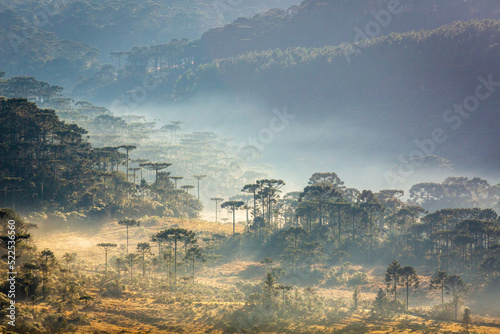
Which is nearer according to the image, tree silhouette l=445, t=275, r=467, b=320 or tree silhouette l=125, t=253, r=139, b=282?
tree silhouette l=445, t=275, r=467, b=320

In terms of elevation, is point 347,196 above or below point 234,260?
above

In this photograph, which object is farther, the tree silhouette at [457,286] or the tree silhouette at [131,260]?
the tree silhouette at [131,260]

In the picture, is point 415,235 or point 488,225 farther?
point 415,235

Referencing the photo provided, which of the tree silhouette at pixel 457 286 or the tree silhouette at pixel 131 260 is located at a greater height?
the tree silhouette at pixel 131 260

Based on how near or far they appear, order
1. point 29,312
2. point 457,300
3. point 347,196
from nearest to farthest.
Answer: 1. point 29,312
2. point 457,300
3. point 347,196

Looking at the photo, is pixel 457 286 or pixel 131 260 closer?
pixel 131 260

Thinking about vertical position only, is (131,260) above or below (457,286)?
above

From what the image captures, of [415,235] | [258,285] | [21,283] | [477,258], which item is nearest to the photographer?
[21,283]

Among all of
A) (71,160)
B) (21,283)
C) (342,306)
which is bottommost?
(342,306)

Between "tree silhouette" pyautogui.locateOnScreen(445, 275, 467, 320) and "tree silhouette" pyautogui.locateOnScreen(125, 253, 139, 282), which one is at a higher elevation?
"tree silhouette" pyautogui.locateOnScreen(125, 253, 139, 282)

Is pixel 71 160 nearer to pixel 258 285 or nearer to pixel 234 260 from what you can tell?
pixel 234 260

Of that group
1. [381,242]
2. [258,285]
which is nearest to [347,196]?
[381,242]
